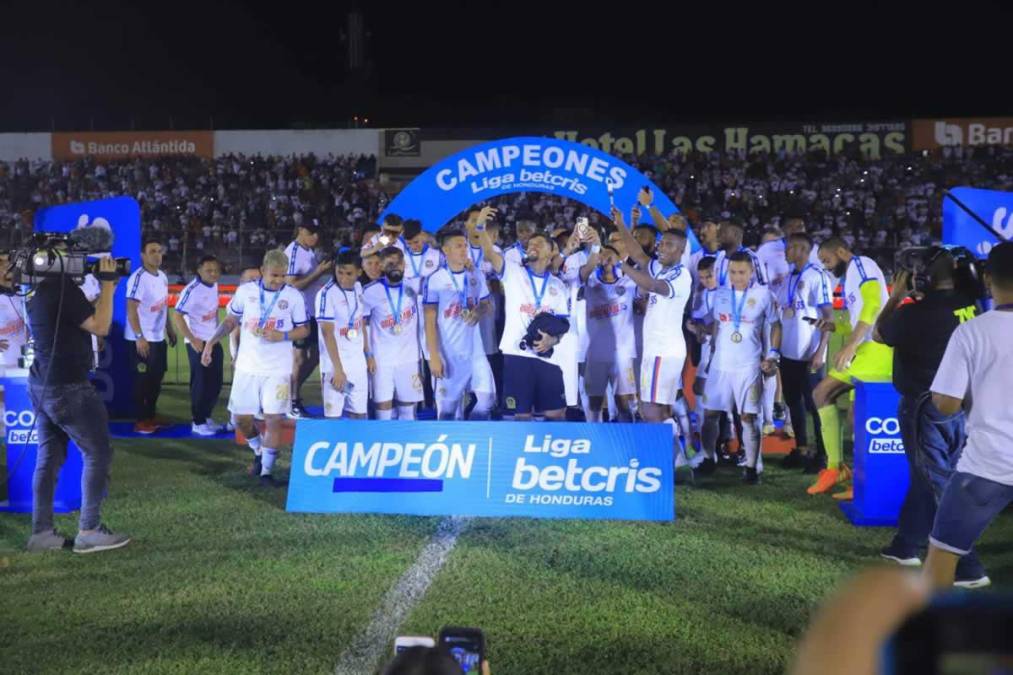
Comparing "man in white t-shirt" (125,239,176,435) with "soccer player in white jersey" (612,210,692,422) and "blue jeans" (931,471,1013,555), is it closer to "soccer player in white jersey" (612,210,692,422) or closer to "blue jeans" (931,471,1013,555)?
"soccer player in white jersey" (612,210,692,422)

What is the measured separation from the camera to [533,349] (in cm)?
891

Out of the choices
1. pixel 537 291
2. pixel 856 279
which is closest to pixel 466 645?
pixel 537 291

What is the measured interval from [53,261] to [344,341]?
322cm

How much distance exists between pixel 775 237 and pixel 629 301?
2.23 meters

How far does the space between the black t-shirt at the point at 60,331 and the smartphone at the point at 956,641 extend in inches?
247

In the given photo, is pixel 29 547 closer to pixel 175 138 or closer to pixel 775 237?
pixel 775 237

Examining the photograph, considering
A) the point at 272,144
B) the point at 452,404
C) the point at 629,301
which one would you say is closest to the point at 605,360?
the point at 629,301

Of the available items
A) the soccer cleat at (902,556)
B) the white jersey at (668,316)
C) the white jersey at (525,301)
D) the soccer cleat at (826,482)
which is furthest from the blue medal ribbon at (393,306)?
the soccer cleat at (902,556)

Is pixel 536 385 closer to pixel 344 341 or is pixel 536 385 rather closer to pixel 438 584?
pixel 344 341

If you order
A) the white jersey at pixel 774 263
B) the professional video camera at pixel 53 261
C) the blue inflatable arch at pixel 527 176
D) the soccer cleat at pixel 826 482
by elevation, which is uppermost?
the blue inflatable arch at pixel 527 176

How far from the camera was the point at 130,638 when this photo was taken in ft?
16.7

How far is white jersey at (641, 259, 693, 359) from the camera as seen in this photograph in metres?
8.77

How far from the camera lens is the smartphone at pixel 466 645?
105 inches

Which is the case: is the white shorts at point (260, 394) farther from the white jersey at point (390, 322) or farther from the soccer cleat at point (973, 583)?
the soccer cleat at point (973, 583)
